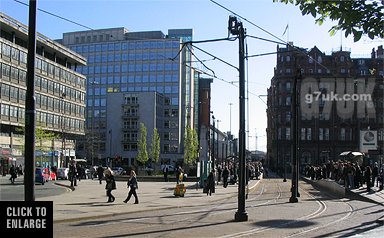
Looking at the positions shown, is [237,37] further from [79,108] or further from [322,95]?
[79,108]

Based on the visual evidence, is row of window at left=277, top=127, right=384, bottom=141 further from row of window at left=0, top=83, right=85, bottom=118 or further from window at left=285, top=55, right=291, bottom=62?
row of window at left=0, top=83, right=85, bottom=118

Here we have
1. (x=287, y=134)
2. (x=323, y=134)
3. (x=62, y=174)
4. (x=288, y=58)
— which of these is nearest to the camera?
(x=62, y=174)

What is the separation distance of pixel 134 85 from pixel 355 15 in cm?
11666

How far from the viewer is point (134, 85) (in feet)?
405

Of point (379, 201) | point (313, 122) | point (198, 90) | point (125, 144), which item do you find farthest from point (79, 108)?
point (379, 201)

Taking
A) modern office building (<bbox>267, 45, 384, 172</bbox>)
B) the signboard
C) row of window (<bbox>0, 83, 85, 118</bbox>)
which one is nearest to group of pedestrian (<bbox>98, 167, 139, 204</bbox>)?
the signboard

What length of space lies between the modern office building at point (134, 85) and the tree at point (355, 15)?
109831 millimetres

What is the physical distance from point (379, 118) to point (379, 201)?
8744cm

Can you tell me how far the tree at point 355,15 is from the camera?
8102mm

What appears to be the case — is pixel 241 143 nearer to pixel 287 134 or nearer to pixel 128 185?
pixel 128 185

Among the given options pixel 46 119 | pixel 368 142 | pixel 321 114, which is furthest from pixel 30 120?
pixel 321 114

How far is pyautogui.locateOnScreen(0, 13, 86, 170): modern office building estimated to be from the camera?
72.1 meters

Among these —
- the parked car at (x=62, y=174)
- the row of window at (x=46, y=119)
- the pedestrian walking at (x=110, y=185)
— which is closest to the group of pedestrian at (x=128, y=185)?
the pedestrian walking at (x=110, y=185)

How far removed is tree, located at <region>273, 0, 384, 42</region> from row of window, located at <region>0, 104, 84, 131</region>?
6982 centimetres
